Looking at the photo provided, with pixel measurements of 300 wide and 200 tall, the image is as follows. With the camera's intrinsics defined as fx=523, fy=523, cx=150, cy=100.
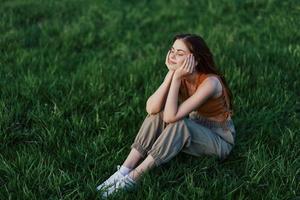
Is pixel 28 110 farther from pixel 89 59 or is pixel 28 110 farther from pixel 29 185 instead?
pixel 89 59

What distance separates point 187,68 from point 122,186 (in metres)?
0.98

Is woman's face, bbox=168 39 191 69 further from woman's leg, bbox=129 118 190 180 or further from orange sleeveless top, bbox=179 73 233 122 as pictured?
woman's leg, bbox=129 118 190 180

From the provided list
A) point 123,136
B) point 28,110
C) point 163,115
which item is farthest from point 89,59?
point 163,115

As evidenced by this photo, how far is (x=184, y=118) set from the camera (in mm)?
3820

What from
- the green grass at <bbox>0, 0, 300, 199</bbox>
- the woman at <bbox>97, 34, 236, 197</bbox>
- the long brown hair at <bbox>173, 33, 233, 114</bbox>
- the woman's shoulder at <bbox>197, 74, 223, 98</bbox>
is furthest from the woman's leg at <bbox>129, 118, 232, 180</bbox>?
the long brown hair at <bbox>173, 33, 233, 114</bbox>

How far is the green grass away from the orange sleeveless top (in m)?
0.35

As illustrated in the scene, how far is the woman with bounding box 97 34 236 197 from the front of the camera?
12.4ft

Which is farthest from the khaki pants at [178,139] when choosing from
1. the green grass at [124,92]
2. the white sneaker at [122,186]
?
the white sneaker at [122,186]

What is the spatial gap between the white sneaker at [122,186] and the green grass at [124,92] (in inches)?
2.8

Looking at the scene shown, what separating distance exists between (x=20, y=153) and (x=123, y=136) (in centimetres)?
82

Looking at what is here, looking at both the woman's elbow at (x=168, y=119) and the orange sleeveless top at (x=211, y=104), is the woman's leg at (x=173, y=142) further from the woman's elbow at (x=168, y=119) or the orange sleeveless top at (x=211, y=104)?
the orange sleeveless top at (x=211, y=104)

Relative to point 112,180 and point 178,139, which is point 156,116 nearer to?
point 178,139

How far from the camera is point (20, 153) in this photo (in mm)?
4031

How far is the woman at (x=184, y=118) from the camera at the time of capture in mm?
3771
